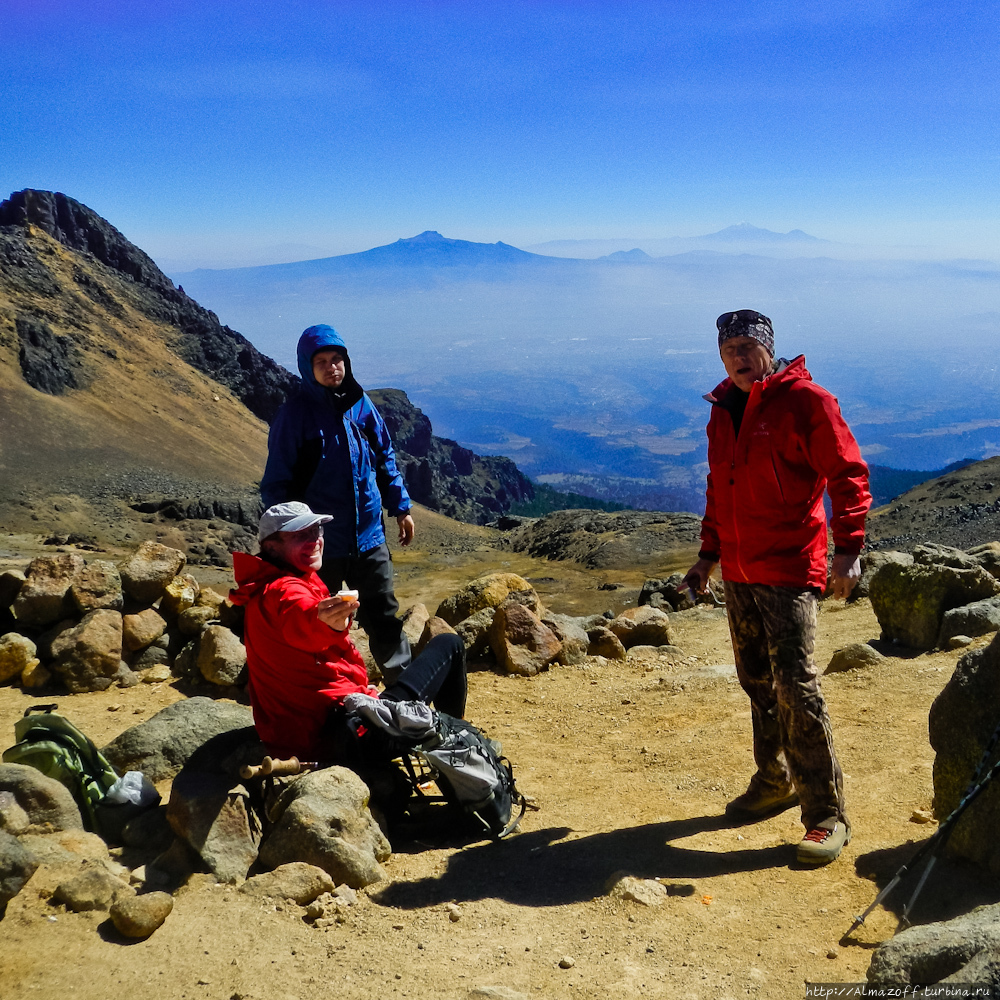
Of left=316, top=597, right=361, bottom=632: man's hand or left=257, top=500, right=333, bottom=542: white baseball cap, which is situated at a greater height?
left=257, top=500, right=333, bottom=542: white baseball cap

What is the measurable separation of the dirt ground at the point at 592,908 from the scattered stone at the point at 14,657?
103cm

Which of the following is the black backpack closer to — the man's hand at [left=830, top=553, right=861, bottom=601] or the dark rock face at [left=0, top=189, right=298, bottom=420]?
the man's hand at [left=830, top=553, right=861, bottom=601]

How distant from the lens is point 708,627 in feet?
33.1

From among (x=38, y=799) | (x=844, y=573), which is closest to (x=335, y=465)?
(x=38, y=799)

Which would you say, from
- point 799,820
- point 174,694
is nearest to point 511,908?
point 799,820

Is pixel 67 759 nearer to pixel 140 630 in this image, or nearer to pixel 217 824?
pixel 217 824

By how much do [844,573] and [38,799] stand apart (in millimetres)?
3984

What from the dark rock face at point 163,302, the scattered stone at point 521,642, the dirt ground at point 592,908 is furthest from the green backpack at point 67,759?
the dark rock face at point 163,302

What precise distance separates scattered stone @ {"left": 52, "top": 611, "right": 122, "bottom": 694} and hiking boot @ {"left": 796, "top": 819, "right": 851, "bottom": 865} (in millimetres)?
5691

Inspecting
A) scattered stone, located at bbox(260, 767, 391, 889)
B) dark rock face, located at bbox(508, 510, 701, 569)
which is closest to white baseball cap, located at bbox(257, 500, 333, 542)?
scattered stone, located at bbox(260, 767, 391, 889)

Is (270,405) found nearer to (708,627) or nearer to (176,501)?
(176,501)

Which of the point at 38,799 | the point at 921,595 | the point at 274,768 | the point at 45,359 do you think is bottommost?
the point at 38,799

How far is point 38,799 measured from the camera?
420 centimetres

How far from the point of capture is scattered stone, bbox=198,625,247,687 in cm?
715
